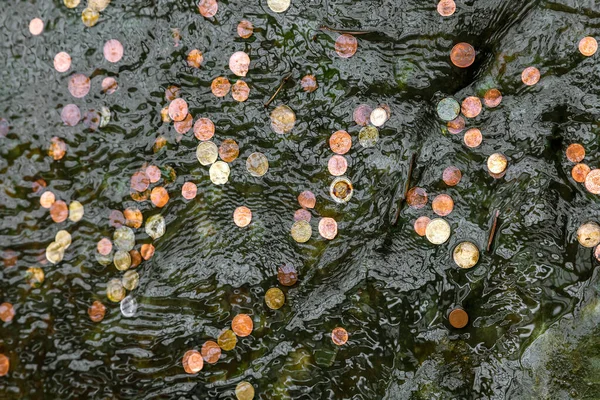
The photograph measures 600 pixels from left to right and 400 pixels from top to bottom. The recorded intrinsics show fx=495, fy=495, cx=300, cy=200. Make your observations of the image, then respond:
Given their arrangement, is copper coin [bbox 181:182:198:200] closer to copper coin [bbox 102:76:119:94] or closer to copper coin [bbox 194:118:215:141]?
copper coin [bbox 194:118:215:141]

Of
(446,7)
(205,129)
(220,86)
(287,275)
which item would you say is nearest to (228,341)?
(287,275)

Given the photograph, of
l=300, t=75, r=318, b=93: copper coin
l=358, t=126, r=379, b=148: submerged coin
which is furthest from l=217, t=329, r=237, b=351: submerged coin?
l=300, t=75, r=318, b=93: copper coin

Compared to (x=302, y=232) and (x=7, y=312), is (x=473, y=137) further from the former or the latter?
(x=7, y=312)

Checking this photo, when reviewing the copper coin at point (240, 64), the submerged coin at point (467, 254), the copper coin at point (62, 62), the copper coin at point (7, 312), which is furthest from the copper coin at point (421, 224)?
the copper coin at point (7, 312)

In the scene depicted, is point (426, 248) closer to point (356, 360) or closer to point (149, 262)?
point (356, 360)

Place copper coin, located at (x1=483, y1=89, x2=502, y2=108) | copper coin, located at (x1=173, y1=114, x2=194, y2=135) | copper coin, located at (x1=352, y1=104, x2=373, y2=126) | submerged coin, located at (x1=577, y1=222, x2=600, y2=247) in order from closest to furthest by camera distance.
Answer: submerged coin, located at (x1=577, y1=222, x2=600, y2=247) < copper coin, located at (x1=483, y1=89, x2=502, y2=108) < copper coin, located at (x1=352, y1=104, x2=373, y2=126) < copper coin, located at (x1=173, y1=114, x2=194, y2=135)

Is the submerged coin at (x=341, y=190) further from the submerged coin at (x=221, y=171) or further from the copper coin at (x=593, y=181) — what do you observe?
the copper coin at (x=593, y=181)
